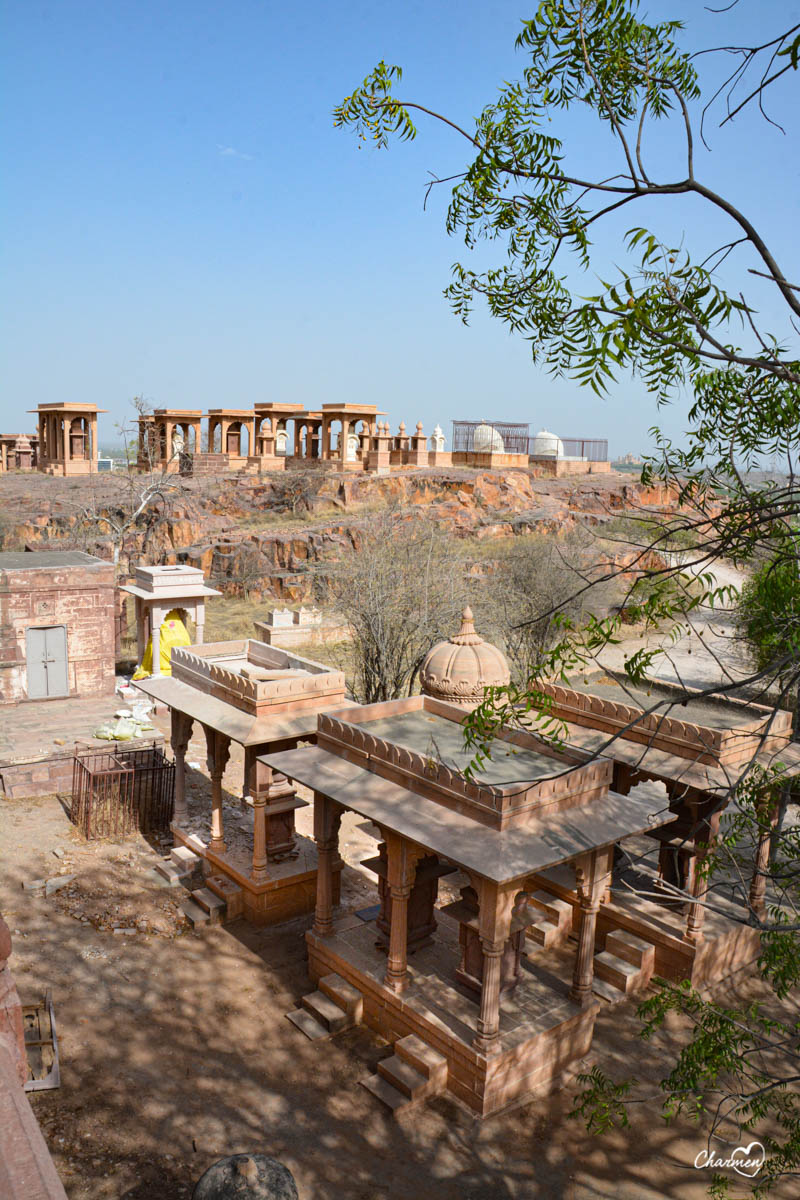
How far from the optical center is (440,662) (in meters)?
11.1

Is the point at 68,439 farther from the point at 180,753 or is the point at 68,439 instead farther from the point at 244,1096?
the point at 244,1096

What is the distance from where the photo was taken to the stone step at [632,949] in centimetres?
995

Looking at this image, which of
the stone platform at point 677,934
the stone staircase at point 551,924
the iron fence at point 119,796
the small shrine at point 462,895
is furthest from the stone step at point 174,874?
the stone platform at point 677,934

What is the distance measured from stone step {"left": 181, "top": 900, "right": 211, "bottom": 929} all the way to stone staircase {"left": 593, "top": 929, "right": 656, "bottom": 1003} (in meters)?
4.76

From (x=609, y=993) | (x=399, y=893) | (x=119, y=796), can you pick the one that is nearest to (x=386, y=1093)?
(x=399, y=893)

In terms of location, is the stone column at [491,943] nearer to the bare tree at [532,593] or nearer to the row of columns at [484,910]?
the row of columns at [484,910]

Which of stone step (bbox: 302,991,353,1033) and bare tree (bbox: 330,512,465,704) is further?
bare tree (bbox: 330,512,465,704)

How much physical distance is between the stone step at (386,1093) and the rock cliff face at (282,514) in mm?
20243

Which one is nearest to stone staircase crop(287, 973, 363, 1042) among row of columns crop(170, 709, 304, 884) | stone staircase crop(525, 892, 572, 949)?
row of columns crop(170, 709, 304, 884)

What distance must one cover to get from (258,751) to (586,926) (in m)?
4.48

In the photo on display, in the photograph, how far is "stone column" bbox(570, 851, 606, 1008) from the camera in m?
8.20

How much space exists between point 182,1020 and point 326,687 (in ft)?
13.6

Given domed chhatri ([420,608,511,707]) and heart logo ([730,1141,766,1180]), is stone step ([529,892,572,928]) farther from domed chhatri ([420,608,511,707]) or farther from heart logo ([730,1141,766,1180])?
heart logo ([730,1141,766,1180])

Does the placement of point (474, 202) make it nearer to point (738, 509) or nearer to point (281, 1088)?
point (738, 509)
